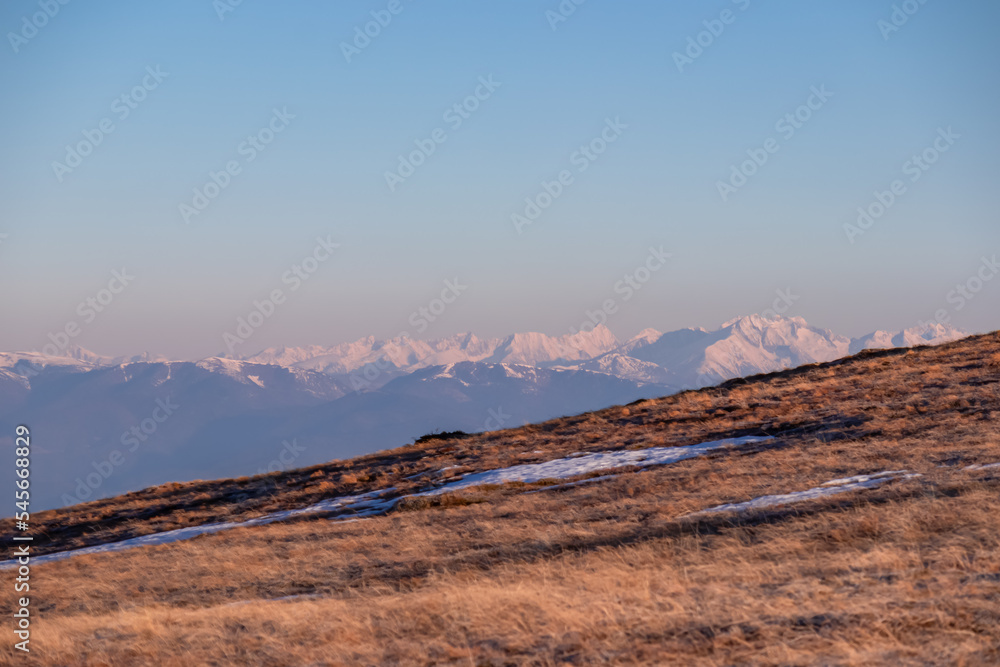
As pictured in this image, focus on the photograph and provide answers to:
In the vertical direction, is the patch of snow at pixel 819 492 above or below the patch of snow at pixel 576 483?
below

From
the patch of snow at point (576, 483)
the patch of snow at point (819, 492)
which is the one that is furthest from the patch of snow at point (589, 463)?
the patch of snow at point (819, 492)

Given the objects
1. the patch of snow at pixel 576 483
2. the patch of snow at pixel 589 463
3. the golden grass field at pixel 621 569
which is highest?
the patch of snow at pixel 589 463

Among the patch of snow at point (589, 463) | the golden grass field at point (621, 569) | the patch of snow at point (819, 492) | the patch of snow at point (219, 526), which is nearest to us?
the golden grass field at point (621, 569)

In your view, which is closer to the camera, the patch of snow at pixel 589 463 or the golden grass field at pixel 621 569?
the golden grass field at pixel 621 569

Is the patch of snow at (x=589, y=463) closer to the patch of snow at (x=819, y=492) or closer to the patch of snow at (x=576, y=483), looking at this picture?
the patch of snow at (x=576, y=483)

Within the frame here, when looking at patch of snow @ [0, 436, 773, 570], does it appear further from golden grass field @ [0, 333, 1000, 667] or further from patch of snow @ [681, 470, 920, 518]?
patch of snow @ [681, 470, 920, 518]

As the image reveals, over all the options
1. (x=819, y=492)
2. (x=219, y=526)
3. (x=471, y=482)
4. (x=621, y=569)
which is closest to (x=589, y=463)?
(x=471, y=482)

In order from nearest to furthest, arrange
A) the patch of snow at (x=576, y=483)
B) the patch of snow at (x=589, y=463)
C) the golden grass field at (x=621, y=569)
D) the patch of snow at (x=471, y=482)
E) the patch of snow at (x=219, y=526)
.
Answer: the golden grass field at (x=621, y=569)
the patch of snow at (x=576, y=483)
the patch of snow at (x=219, y=526)
the patch of snow at (x=471, y=482)
the patch of snow at (x=589, y=463)

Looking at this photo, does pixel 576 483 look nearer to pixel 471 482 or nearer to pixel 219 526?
pixel 471 482

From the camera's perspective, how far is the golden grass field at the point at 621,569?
7.82 metres

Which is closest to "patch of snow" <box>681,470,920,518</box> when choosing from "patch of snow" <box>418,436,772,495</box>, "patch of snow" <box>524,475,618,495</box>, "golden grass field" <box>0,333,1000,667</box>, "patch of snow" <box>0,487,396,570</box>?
"golden grass field" <box>0,333,1000,667</box>

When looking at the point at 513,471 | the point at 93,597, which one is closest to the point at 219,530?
the point at 93,597

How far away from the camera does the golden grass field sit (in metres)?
7.82

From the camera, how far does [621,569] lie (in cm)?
1135
